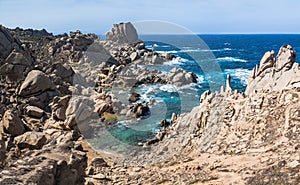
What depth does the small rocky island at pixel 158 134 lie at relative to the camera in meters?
19.3

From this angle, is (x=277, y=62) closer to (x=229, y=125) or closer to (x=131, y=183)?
(x=229, y=125)

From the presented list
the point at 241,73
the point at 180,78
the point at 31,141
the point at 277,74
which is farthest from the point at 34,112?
the point at 241,73

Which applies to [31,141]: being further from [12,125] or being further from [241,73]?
[241,73]

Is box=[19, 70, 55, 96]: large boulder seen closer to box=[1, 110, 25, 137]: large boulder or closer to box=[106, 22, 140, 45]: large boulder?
box=[1, 110, 25, 137]: large boulder

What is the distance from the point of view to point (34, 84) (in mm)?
45281

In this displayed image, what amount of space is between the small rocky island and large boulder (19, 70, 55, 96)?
13 cm

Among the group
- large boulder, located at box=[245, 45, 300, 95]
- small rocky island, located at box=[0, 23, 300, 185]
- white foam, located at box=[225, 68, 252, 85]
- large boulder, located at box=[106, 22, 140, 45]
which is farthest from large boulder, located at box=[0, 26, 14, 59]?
→ large boulder, located at box=[106, 22, 140, 45]

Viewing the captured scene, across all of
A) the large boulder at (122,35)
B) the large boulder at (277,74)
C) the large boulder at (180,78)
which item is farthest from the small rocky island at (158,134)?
the large boulder at (122,35)

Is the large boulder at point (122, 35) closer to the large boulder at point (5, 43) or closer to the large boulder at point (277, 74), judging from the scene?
the large boulder at point (5, 43)

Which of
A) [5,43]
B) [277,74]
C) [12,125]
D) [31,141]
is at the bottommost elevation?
[31,141]

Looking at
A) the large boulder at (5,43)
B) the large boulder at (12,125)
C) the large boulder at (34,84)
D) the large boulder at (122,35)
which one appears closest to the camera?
the large boulder at (12,125)

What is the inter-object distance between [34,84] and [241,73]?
5645cm

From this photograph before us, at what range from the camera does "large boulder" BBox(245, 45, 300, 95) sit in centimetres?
3006

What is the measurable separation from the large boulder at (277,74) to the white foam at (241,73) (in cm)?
3860
